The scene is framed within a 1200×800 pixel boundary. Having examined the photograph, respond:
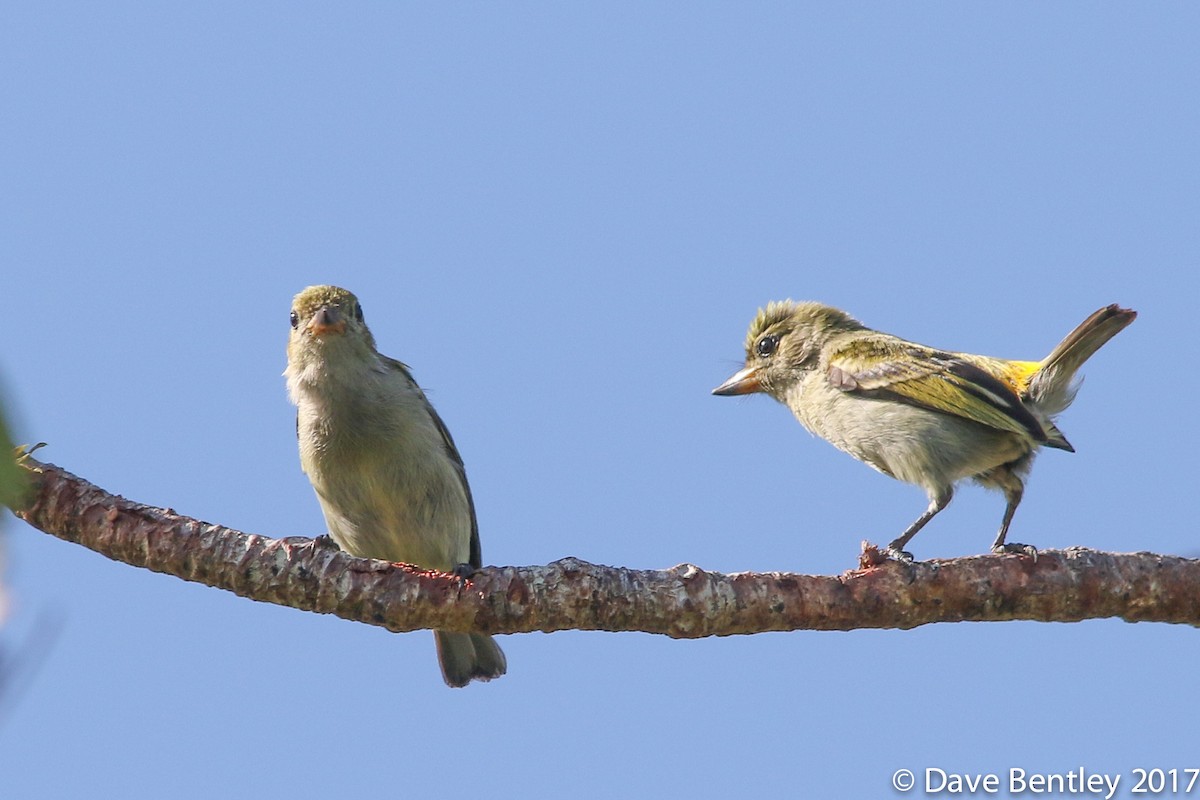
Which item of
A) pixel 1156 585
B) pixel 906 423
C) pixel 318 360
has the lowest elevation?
pixel 1156 585

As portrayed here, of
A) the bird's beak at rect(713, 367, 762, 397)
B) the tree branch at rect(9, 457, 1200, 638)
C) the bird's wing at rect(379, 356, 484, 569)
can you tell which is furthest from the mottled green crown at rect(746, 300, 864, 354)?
the tree branch at rect(9, 457, 1200, 638)

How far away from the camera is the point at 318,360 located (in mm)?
6918

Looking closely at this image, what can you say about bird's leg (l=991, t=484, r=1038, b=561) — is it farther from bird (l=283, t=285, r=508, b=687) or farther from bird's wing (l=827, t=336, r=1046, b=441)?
bird (l=283, t=285, r=508, b=687)

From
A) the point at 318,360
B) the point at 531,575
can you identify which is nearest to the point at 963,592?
the point at 531,575

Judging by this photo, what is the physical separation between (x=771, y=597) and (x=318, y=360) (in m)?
3.23

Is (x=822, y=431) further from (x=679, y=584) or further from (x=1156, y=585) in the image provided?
(x=679, y=584)

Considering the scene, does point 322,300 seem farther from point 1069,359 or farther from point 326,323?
point 1069,359

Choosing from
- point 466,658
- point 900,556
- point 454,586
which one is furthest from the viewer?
point 466,658

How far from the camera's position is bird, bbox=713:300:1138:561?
6.82m

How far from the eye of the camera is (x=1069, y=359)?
6.93m

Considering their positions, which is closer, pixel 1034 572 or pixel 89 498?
pixel 89 498

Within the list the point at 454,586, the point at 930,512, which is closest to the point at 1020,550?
the point at 930,512

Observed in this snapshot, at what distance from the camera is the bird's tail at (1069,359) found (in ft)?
22.0

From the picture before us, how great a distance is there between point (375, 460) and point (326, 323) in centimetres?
87
